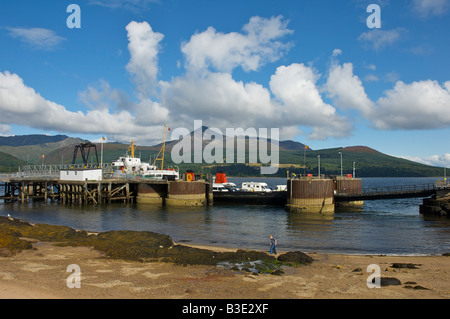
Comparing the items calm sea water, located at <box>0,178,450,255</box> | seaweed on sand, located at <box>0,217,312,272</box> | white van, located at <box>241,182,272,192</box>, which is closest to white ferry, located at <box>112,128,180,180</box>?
calm sea water, located at <box>0,178,450,255</box>

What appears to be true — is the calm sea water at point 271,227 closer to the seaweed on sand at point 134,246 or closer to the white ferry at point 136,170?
the seaweed on sand at point 134,246

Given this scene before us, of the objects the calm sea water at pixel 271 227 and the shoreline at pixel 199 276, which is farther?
the calm sea water at pixel 271 227

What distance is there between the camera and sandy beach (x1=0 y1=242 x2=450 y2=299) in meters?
15.9

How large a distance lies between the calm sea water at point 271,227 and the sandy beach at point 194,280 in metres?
8.42

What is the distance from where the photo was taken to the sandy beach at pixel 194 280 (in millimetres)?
15883

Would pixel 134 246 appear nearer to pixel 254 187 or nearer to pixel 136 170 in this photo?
pixel 136 170

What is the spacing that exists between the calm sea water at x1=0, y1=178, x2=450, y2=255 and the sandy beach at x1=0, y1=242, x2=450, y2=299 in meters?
8.42

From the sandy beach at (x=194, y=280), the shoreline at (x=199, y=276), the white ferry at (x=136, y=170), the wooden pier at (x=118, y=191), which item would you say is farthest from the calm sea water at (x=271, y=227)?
the white ferry at (x=136, y=170)

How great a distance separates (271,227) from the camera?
1676 inches

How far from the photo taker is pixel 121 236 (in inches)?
1176

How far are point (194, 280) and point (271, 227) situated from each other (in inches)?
1001

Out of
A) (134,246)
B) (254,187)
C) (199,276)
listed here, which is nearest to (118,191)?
(254,187)
